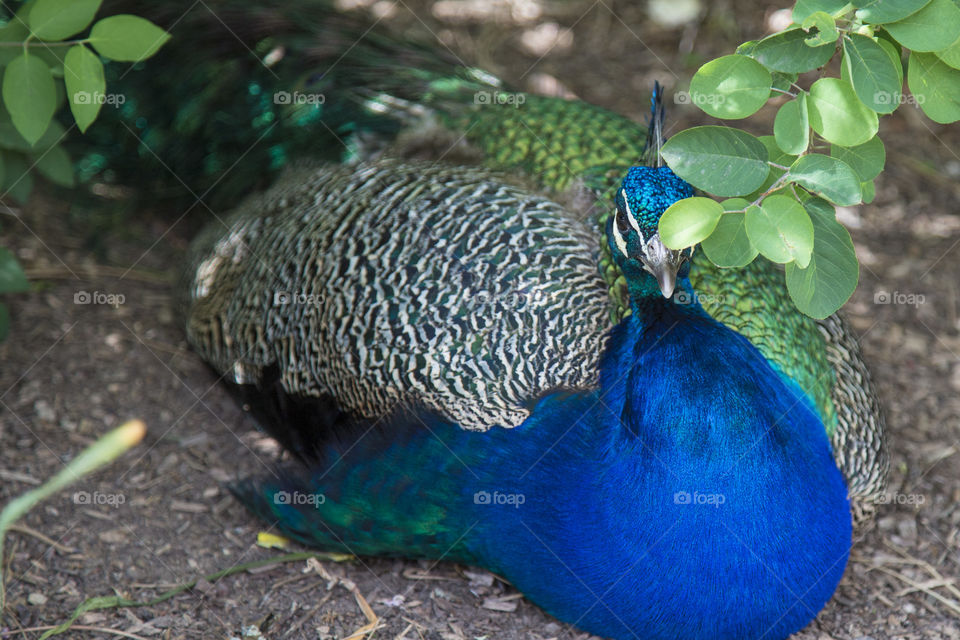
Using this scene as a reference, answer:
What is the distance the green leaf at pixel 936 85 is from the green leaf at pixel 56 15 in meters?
1.81

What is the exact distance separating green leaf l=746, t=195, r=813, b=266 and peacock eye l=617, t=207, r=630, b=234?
0.44 meters

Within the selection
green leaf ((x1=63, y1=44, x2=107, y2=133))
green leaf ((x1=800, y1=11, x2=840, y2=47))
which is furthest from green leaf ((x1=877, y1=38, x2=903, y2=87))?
green leaf ((x1=63, y1=44, x2=107, y2=133))

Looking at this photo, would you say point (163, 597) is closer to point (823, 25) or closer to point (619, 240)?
point (619, 240)

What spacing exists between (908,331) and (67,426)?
3.05 meters

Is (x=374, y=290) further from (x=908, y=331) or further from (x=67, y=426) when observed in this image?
(x=908, y=331)

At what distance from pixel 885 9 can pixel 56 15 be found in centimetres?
178

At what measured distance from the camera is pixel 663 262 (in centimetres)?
218

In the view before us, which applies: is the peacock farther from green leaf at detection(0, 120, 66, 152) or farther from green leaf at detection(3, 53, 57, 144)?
green leaf at detection(3, 53, 57, 144)

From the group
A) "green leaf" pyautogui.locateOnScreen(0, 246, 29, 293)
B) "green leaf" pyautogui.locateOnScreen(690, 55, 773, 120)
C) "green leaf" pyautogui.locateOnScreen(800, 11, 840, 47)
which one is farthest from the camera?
"green leaf" pyautogui.locateOnScreen(0, 246, 29, 293)

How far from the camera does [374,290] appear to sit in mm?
2725

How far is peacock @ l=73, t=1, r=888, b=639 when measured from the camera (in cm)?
226

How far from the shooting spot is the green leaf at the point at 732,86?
192 cm

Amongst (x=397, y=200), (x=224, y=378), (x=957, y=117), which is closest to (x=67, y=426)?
(x=224, y=378)

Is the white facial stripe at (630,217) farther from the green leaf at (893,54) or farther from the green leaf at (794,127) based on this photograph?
the green leaf at (893,54)
